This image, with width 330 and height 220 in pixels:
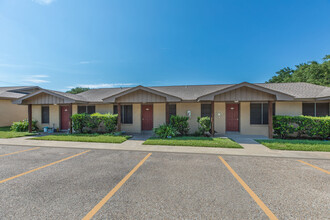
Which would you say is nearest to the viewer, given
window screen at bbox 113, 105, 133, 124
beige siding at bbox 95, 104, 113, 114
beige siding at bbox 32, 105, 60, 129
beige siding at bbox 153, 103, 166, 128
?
beige siding at bbox 153, 103, 166, 128

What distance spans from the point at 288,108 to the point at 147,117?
34.4ft

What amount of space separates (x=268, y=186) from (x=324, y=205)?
864 millimetres

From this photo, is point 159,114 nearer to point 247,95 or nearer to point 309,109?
point 247,95

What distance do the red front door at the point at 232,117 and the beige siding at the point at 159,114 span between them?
5021mm

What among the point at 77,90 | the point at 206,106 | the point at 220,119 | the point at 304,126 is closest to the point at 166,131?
the point at 206,106

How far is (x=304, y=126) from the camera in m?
8.30

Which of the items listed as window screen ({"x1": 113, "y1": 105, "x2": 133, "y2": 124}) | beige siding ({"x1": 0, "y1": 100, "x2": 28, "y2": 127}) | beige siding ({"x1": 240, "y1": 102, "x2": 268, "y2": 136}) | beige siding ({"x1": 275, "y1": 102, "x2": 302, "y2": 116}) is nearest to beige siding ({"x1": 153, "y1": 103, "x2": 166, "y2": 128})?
window screen ({"x1": 113, "y1": 105, "x2": 133, "y2": 124})

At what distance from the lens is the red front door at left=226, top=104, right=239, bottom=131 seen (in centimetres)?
1055

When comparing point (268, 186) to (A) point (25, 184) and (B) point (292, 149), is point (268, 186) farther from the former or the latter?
(A) point (25, 184)

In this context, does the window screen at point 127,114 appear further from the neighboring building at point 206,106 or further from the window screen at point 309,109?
the window screen at point 309,109

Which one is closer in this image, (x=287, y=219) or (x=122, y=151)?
(x=287, y=219)

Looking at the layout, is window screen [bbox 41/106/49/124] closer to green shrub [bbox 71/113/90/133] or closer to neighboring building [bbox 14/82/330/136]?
neighboring building [bbox 14/82/330/136]

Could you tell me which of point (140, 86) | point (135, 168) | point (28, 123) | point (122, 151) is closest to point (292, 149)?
point (135, 168)

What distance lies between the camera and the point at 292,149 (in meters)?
6.18
